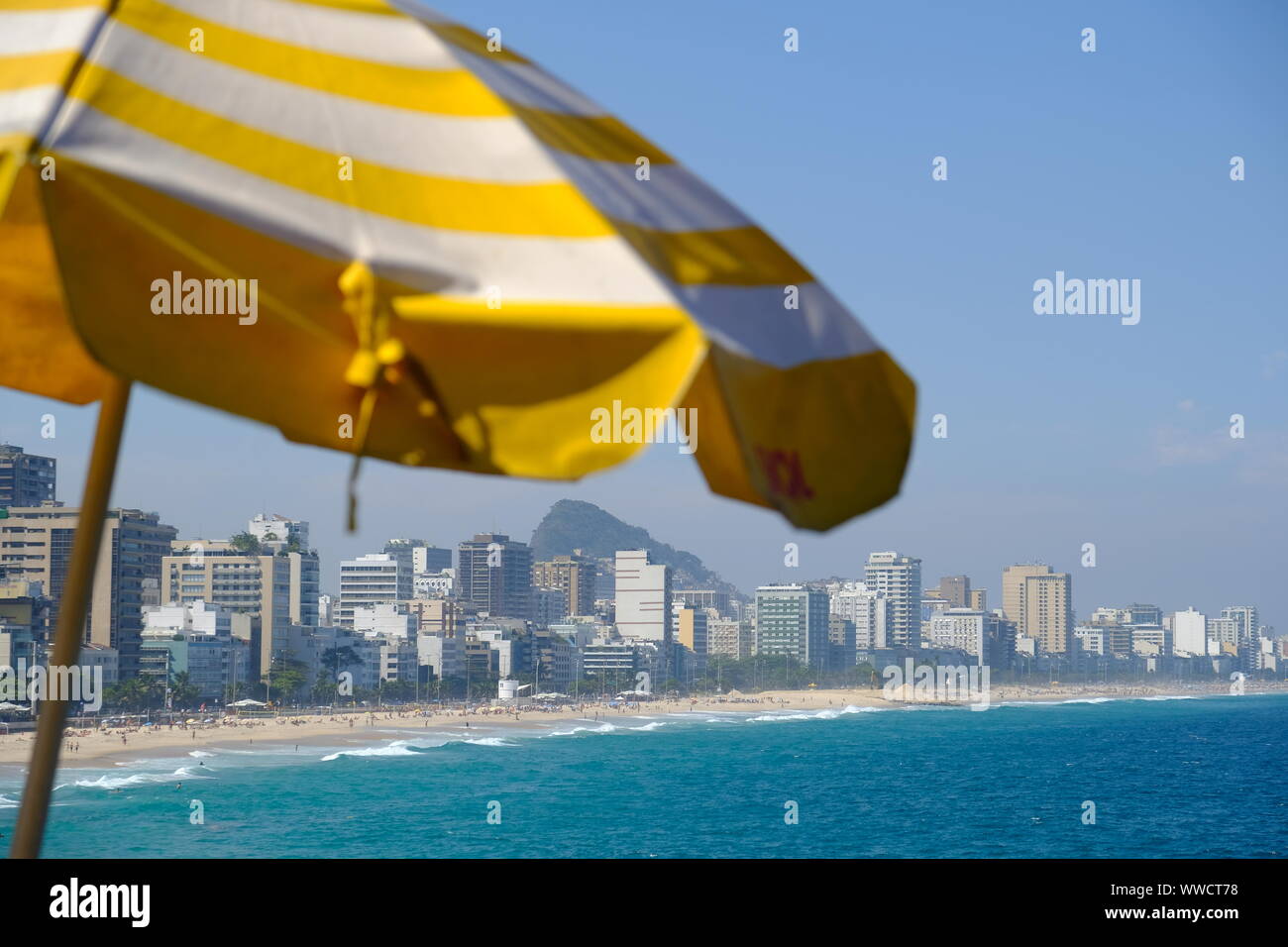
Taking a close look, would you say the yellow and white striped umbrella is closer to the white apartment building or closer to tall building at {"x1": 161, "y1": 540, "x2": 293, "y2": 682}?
tall building at {"x1": 161, "y1": 540, "x2": 293, "y2": 682}

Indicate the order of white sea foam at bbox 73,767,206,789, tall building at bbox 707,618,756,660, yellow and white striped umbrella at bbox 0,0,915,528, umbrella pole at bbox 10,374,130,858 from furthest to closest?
tall building at bbox 707,618,756,660 < white sea foam at bbox 73,767,206,789 < umbrella pole at bbox 10,374,130,858 < yellow and white striped umbrella at bbox 0,0,915,528

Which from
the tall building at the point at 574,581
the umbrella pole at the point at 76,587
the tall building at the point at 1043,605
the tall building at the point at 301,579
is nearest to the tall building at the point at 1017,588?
the tall building at the point at 1043,605

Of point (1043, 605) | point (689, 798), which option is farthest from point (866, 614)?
point (689, 798)

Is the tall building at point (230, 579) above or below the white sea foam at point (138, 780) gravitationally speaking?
above

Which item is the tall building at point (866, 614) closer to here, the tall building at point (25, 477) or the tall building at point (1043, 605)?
the tall building at point (1043, 605)

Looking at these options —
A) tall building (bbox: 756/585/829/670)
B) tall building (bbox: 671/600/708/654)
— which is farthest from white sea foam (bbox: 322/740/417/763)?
tall building (bbox: 756/585/829/670)

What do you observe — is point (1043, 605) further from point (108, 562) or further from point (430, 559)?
point (108, 562)
